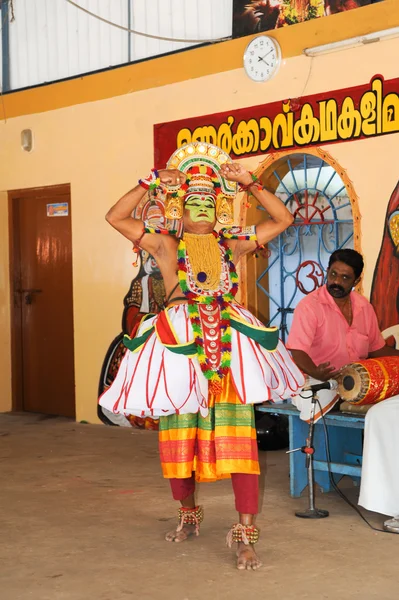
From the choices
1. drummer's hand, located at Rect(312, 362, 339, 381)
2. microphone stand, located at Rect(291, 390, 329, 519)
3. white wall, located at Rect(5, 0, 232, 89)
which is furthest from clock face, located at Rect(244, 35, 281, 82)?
microphone stand, located at Rect(291, 390, 329, 519)

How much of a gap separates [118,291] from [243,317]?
5003mm

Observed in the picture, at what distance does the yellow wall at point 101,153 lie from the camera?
833cm

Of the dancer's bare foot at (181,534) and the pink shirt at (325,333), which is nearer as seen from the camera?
the dancer's bare foot at (181,534)

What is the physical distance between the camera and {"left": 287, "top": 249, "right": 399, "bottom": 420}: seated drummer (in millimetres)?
6070

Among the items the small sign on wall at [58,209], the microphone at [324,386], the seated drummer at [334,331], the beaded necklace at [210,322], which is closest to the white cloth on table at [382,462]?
the seated drummer at [334,331]

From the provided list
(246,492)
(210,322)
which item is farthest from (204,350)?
(246,492)

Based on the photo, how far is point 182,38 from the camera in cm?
909

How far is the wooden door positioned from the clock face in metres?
2.81

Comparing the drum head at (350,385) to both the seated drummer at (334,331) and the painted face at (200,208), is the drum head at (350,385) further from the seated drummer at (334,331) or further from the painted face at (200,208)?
the painted face at (200,208)

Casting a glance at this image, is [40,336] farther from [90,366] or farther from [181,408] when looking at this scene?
[181,408]

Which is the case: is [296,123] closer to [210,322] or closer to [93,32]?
[93,32]

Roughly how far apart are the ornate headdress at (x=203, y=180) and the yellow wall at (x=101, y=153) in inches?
115

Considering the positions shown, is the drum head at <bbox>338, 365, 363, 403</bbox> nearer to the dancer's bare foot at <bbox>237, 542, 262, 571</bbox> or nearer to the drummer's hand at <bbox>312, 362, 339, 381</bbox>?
the drummer's hand at <bbox>312, 362, 339, 381</bbox>

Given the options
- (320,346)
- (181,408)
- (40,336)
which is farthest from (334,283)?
(40,336)
